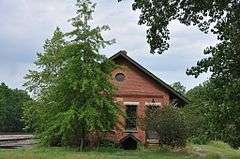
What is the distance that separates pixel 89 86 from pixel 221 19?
55.6ft

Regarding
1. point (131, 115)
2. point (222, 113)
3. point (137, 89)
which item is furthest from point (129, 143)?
point (222, 113)

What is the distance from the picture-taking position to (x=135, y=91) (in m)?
44.3

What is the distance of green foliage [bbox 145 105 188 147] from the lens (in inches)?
1448

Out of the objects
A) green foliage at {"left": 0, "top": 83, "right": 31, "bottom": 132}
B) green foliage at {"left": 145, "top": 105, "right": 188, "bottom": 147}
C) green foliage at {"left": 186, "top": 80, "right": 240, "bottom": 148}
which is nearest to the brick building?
green foliage at {"left": 145, "top": 105, "right": 188, "bottom": 147}

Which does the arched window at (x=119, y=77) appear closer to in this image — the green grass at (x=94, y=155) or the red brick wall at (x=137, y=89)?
the red brick wall at (x=137, y=89)

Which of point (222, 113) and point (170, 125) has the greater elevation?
point (170, 125)

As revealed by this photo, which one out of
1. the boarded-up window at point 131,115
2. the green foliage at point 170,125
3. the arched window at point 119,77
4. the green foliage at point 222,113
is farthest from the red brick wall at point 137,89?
the green foliage at point 222,113

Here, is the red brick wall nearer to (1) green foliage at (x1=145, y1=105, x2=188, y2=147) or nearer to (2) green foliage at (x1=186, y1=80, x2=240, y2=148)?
(1) green foliage at (x1=145, y1=105, x2=188, y2=147)

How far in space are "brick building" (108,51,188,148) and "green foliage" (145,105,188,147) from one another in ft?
18.6

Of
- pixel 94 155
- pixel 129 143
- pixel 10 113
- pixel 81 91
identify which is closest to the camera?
pixel 94 155

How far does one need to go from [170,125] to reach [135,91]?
26.4 ft

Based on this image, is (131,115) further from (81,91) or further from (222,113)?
(222,113)

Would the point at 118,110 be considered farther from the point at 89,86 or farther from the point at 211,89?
the point at 211,89

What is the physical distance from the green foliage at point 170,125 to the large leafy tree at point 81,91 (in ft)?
10.3
